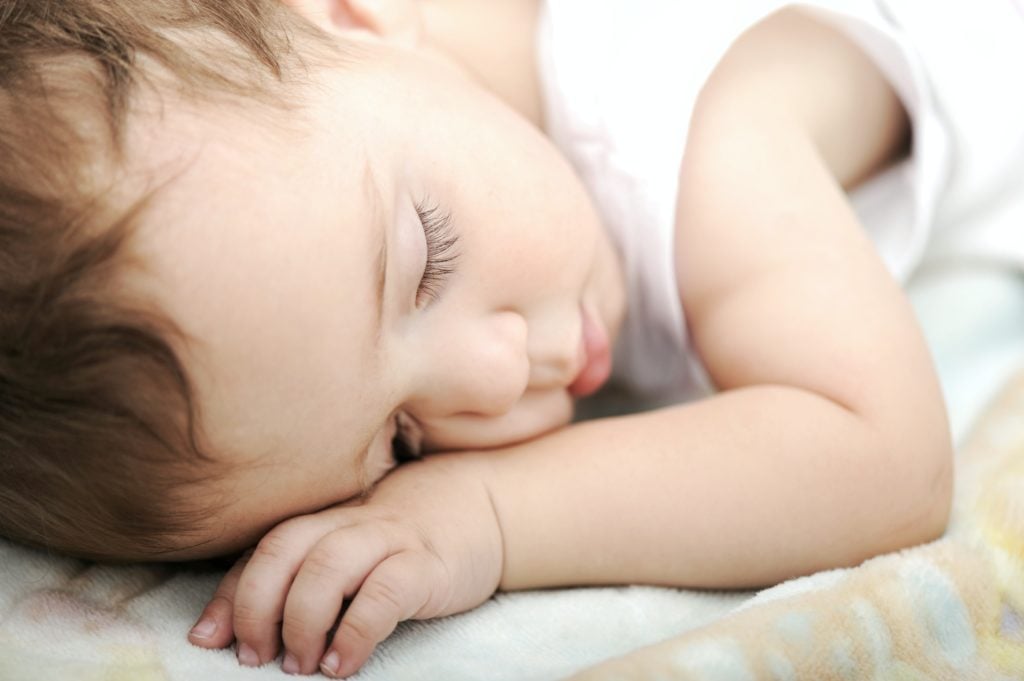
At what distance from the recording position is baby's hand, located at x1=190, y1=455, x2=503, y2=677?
0.86 m

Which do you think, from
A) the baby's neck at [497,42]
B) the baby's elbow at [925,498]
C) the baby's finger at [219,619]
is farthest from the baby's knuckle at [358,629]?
the baby's neck at [497,42]

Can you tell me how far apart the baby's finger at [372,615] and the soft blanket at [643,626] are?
2 centimetres

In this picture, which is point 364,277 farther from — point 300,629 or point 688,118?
point 688,118

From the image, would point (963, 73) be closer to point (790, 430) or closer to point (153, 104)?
point (790, 430)

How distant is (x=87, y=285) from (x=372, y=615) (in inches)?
12.9

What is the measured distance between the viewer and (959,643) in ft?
2.90

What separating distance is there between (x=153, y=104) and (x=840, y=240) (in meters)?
0.68

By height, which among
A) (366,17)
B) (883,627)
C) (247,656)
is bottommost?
(247,656)

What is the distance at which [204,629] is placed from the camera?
89 centimetres

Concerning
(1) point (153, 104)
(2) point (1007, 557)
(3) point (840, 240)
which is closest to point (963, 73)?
(3) point (840, 240)

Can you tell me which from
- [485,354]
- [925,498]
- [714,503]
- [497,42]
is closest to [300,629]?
[485,354]

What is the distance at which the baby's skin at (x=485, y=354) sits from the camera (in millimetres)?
815

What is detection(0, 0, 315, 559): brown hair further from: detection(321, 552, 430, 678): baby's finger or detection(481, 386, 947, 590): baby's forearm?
detection(481, 386, 947, 590): baby's forearm

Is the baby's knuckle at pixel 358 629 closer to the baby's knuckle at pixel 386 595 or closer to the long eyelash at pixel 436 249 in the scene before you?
the baby's knuckle at pixel 386 595
